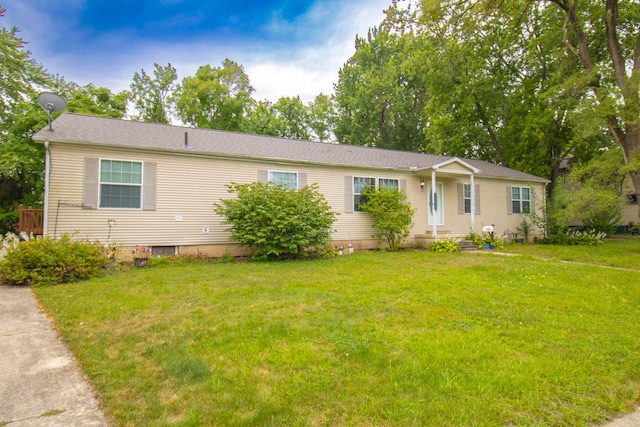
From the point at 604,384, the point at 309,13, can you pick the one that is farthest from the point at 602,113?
the point at 604,384

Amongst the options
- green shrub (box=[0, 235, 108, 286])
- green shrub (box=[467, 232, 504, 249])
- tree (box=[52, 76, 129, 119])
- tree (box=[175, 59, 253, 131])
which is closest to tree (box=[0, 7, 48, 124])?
tree (box=[52, 76, 129, 119])

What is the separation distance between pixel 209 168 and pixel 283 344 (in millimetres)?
7776

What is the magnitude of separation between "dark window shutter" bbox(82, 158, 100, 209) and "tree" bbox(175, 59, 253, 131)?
1980cm

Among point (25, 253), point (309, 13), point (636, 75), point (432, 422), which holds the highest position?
point (309, 13)

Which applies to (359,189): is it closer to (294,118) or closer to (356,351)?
(356,351)

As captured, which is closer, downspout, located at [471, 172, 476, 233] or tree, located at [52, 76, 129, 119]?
downspout, located at [471, 172, 476, 233]

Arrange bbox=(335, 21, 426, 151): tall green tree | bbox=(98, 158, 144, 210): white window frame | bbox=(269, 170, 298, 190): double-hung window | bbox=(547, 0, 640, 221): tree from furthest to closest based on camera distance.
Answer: bbox=(335, 21, 426, 151): tall green tree, bbox=(269, 170, 298, 190): double-hung window, bbox=(547, 0, 640, 221): tree, bbox=(98, 158, 144, 210): white window frame

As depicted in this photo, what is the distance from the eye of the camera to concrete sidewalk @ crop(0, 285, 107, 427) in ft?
7.11

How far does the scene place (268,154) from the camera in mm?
10922

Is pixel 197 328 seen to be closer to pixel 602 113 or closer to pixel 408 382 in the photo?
pixel 408 382

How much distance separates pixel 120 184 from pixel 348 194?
691 centimetres

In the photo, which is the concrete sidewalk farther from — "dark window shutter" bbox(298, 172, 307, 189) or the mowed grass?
"dark window shutter" bbox(298, 172, 307, 189)

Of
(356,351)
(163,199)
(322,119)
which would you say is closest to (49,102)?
(163,199)

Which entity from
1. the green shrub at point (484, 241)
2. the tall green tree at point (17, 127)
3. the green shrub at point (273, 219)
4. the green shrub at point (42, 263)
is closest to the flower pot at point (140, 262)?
the green shrub at point (42, 263)
